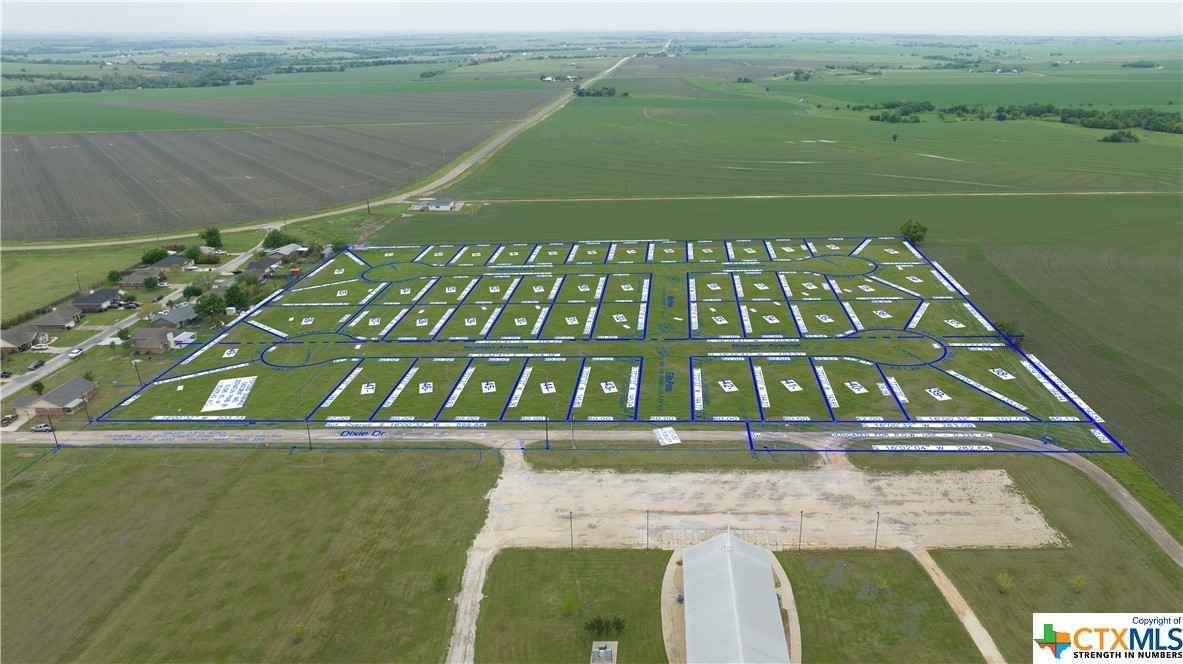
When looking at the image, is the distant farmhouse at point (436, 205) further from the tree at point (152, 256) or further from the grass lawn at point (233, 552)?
the grass lawn at point (233, 552)

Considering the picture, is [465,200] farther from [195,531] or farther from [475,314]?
[195,531]

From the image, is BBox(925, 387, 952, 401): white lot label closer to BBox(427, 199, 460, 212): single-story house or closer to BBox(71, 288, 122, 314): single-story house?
BBox(427, 199, 460, 212): single-story house

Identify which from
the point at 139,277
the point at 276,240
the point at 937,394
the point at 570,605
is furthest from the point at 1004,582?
the point at 139,277

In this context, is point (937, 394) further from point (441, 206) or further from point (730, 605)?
point (441, 206)

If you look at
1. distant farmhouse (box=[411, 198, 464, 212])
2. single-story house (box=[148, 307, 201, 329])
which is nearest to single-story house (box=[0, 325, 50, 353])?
single-story house (box=[148, 307, 201, 329])

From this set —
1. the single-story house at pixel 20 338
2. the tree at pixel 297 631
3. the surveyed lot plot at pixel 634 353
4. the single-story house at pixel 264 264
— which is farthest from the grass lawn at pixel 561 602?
the single-story house at pixel 264 264

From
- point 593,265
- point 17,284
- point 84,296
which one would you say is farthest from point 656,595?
point 17,284
